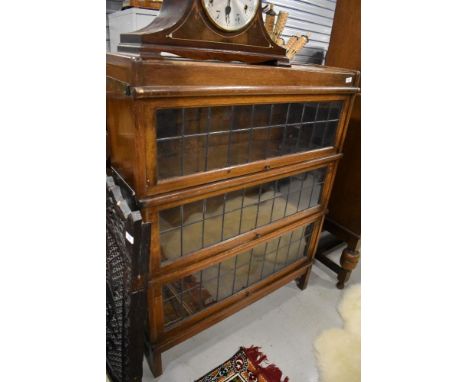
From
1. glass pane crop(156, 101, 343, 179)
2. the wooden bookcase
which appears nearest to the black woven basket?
the wooden bookcase

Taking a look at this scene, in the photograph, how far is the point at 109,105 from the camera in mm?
1112

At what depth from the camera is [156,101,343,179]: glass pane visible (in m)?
1.05

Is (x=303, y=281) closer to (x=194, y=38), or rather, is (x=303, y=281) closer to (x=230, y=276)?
(x=230, y=276)

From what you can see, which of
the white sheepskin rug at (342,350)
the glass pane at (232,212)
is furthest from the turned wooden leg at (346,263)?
the glass pane at (232,212)

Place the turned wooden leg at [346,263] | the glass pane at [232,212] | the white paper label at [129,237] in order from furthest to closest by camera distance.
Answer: the turned wooden leg at [346,263] → the glass pane at [232,212] → the white paper label at [129,237]

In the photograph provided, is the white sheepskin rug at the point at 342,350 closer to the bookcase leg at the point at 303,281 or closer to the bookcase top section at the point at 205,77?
the bookcase leg at the point at 303,281

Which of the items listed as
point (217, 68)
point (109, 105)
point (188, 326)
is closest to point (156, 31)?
point (217, 68)

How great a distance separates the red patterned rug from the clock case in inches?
62.9

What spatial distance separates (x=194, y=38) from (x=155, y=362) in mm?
1520

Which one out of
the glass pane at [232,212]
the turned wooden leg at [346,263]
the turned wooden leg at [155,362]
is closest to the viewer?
the glass pane at [232,212]

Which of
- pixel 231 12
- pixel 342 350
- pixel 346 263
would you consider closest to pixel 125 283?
pixel 231 12

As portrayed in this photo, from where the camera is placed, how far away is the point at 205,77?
3.19 feet

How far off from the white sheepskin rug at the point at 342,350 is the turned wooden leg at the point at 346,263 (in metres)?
0.19

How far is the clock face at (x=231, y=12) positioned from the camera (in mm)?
947
